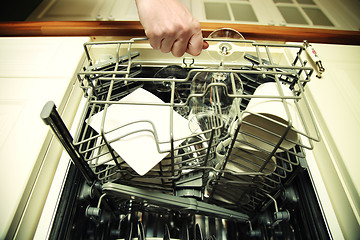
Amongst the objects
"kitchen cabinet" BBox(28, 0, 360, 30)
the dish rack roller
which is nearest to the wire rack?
the dish rack roller

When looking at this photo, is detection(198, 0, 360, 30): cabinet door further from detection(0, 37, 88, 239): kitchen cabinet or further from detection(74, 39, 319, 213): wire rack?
detection(0, 37, 88, 239): kitchen cabinet

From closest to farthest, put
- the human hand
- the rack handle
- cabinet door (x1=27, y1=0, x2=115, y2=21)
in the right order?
the rack handle
the human hand
cabinet door (x1=27, y1=0, x2=115, y2=21)

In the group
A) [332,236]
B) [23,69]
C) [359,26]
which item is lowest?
[332,236]

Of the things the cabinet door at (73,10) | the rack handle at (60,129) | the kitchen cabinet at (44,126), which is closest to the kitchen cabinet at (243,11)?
the cabinet door at (73,10)

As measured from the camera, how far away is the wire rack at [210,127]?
0.36 m

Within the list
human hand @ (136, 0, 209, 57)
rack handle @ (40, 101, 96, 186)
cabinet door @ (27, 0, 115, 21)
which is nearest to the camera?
rack handle @ (40, 101, 96, 186)

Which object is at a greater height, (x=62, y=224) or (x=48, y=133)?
(x=48, y=133)

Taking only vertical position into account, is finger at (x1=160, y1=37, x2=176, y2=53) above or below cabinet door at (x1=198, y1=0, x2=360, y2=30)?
below

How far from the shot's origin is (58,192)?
0.47 m

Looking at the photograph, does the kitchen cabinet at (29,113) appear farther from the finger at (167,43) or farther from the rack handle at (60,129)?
the finger at (167,43)

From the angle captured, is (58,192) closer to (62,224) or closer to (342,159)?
(62,224)

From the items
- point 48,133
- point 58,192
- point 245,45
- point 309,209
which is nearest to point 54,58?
point 48,133

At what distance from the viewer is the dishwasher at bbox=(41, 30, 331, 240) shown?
14.3 inches

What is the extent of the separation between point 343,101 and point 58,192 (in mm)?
787
